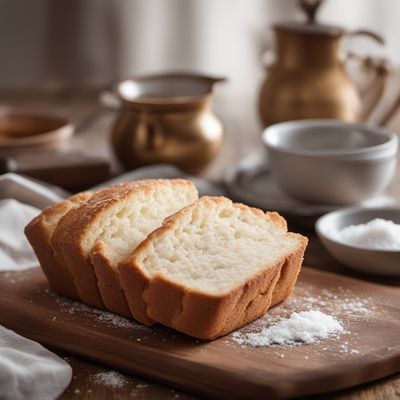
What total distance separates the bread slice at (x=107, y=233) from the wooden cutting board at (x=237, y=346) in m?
0.05

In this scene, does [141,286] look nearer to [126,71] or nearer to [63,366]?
[63,366]

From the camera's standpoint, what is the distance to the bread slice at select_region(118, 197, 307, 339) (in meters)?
1.61

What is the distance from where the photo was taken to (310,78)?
288cm

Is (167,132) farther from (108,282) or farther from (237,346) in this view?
(237,346)

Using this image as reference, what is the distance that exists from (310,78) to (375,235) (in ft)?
3.13

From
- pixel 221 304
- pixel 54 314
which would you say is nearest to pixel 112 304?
pixel 54 314

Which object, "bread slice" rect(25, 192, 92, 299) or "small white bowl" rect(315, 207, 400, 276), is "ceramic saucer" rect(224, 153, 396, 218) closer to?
"small white bowl" rect(315, 207, 400, 276)

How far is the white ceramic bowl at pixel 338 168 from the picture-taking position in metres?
2.35

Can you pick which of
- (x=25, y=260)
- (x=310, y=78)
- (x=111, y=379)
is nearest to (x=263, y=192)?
(x=310, y=78)

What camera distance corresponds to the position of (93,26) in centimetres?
415

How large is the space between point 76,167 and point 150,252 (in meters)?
1.01

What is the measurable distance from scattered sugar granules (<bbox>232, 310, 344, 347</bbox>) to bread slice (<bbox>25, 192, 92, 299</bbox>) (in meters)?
0.39

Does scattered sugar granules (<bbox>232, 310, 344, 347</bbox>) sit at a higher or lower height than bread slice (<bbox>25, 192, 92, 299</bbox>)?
lower

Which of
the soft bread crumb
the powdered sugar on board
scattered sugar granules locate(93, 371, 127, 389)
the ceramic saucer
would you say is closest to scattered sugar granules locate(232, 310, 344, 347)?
the powdered sugar on board
